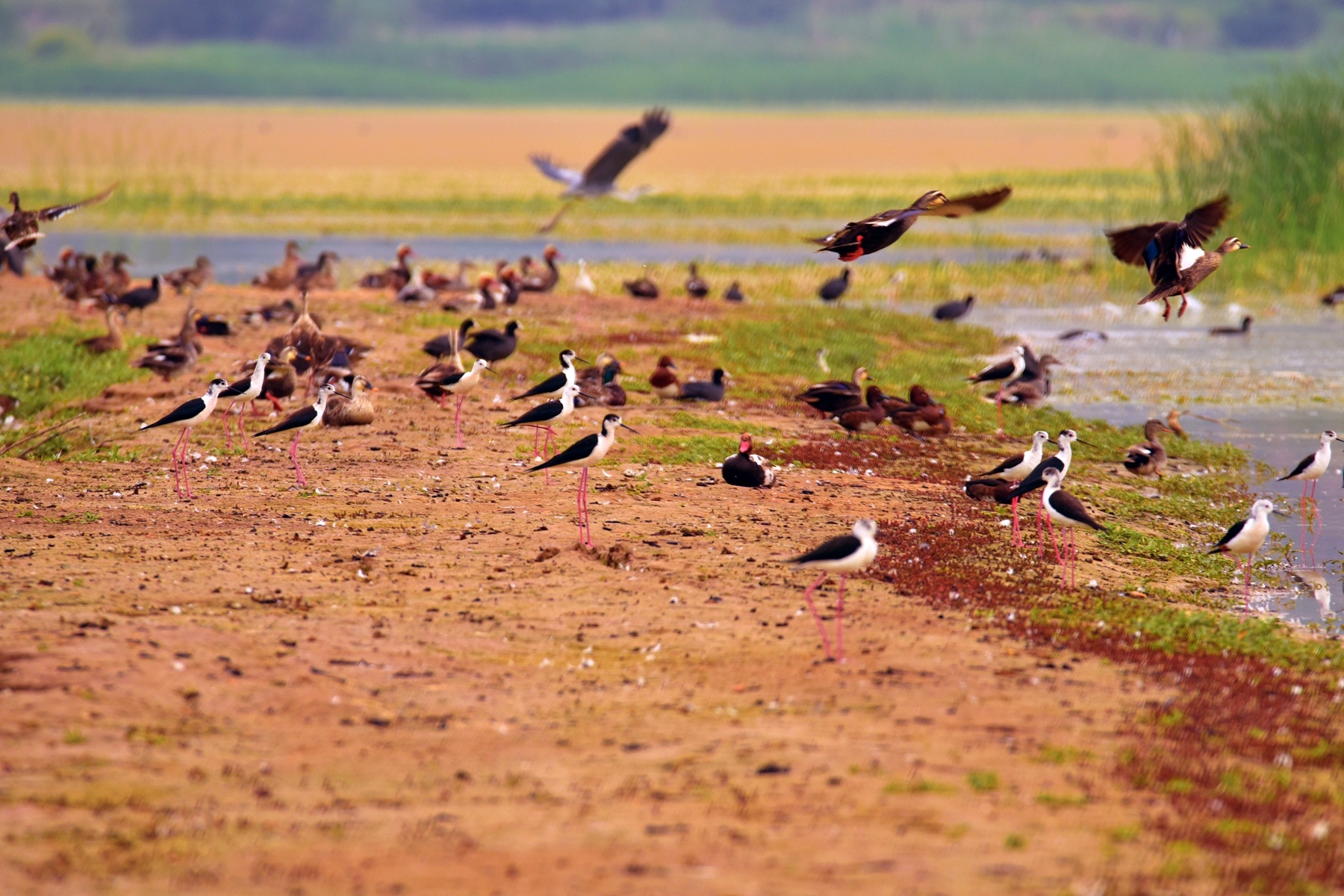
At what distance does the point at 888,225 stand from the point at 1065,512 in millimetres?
3012

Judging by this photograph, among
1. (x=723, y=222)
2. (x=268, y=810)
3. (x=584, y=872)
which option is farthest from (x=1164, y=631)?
(x=723, y=222)

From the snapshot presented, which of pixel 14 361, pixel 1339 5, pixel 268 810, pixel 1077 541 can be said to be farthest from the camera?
pixel 1339 5

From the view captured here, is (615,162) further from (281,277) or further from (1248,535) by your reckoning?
(1248,535)

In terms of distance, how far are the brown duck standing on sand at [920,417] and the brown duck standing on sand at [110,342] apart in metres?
11.2

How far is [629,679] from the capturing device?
9.40 meters

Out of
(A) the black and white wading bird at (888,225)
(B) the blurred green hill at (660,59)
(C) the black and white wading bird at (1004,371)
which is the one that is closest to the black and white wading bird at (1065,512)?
(A) the black and white wading bird at (888,225)

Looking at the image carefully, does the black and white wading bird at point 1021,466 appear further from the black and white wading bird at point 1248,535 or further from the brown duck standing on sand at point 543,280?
the brown duck standing on sand at point 543,280

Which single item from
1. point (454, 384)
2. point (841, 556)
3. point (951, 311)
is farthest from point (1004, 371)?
point (841, 556)

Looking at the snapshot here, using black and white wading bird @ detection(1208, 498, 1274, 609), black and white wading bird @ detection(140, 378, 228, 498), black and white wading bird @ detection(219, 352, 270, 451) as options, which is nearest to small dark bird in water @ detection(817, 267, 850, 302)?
black and white wading bird @ detection(219, 352, 270, 451)

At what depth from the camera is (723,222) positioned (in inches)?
2149

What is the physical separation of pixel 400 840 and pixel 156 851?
1.11m

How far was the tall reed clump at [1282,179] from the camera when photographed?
32344 mm

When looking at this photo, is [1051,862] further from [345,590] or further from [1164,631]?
[345,590]

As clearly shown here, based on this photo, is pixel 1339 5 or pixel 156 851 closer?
pixel 156 851
